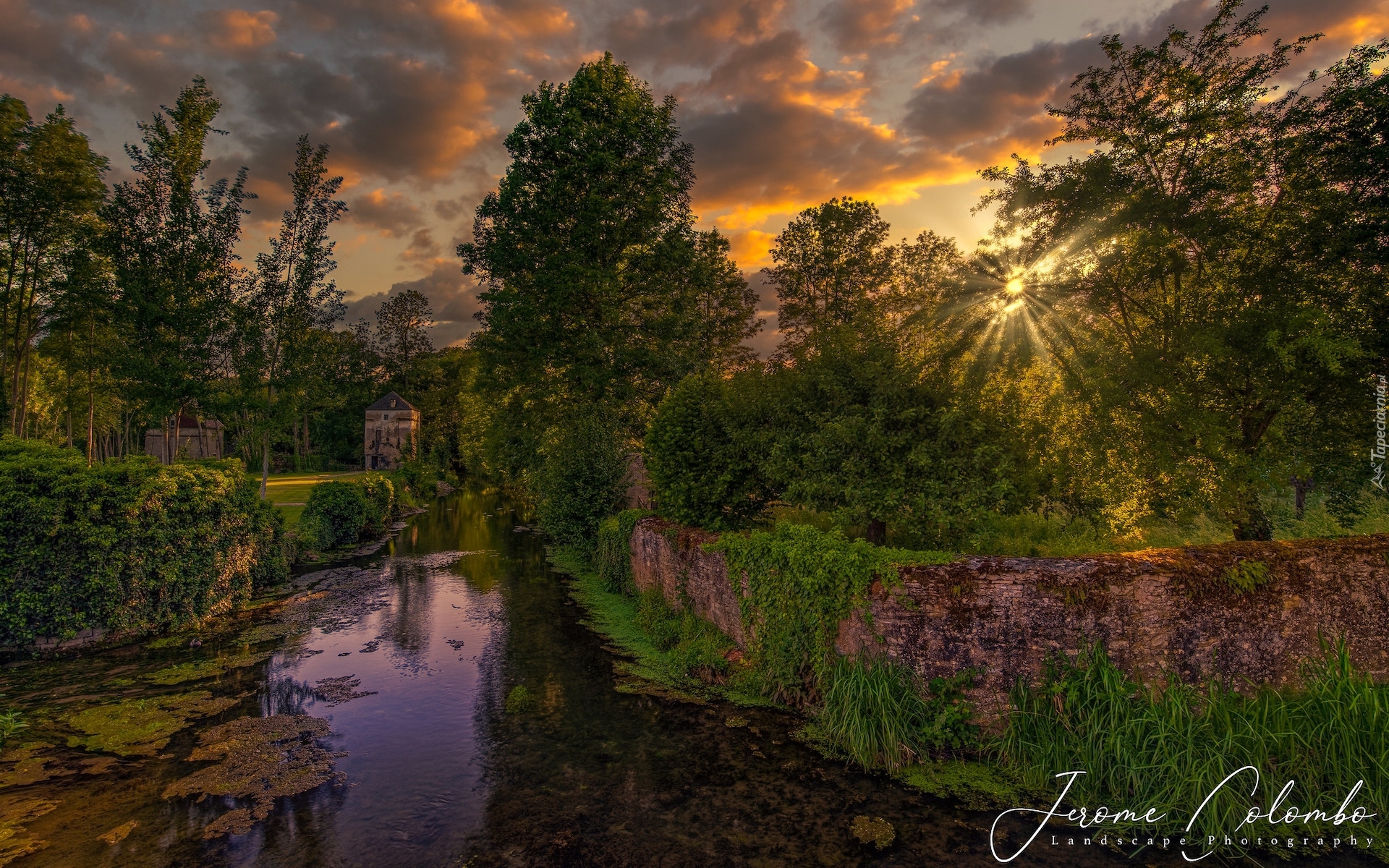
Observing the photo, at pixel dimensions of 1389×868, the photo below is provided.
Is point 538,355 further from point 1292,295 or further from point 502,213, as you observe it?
point 1292,295

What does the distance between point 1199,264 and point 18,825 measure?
751 inches

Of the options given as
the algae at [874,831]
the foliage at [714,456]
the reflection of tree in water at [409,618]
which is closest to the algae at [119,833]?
the reflection of tree in water at [409,618]

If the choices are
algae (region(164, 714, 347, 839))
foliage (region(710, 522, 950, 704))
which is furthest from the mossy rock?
algae (region(164, 714, 347, 839))

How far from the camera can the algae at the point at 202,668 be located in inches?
440

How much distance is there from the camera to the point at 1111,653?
24.8ft

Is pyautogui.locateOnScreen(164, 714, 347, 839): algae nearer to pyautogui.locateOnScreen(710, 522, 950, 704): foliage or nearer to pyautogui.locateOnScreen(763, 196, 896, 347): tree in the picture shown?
pyautogui.locateOnScreen(710, 522, 950, 704): foliage

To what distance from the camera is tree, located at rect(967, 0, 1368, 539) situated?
32.2ft

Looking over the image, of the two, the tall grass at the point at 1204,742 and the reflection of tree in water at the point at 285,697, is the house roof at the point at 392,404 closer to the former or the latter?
the reflection of tree in water at the point at 285,697

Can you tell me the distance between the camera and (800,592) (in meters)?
9.43

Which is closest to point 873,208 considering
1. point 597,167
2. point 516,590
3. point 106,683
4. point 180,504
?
point 597,167

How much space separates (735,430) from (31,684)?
46.3 feet

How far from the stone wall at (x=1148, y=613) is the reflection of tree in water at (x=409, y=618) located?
993 centimetres

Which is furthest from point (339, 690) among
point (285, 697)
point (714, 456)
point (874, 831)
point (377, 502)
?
point (377, 502)
